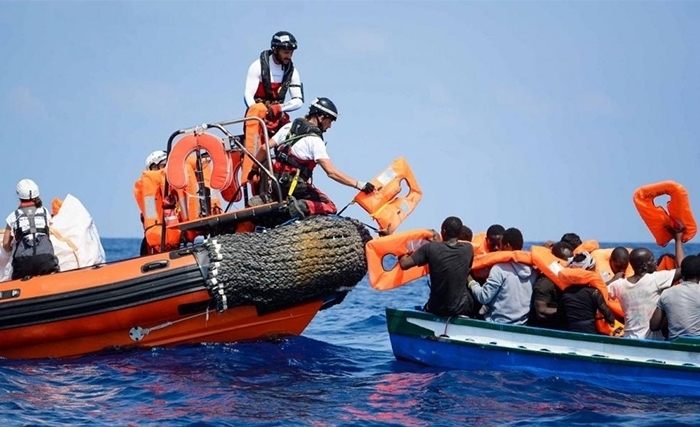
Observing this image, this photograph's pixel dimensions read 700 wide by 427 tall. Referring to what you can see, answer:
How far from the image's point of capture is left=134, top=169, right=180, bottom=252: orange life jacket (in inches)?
413

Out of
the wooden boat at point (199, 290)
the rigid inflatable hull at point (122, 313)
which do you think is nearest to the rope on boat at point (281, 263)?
the wooden boat at point (199, 290)

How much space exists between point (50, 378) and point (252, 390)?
1.97 metres

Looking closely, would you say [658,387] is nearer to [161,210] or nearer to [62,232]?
[161,210]

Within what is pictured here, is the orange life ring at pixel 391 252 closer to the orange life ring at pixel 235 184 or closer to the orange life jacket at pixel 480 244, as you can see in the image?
the orange life jacket at pixel 480 244

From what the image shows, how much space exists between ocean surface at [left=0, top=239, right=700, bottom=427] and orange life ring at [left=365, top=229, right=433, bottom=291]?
2.94 ft

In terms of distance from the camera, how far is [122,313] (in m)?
9.84

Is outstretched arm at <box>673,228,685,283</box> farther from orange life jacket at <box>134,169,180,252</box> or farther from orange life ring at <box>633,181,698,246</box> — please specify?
orange life jacket at <box>134,169,180,252</box>

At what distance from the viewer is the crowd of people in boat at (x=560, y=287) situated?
27.6ft

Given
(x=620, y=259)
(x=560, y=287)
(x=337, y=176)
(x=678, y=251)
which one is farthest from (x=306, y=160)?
(x=678, y=251)

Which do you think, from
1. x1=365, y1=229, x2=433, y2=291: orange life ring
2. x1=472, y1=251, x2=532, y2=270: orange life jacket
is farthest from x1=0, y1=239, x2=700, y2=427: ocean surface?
x1=472, y1=251, x2=532, y2=270: orange life jacket

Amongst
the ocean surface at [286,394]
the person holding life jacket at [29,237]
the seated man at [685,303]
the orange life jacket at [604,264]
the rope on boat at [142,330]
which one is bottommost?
the ocean surface at [286,394]

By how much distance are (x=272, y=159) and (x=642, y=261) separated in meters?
3.83

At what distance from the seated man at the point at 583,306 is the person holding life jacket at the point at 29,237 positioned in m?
5.13

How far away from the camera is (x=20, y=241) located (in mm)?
10352
